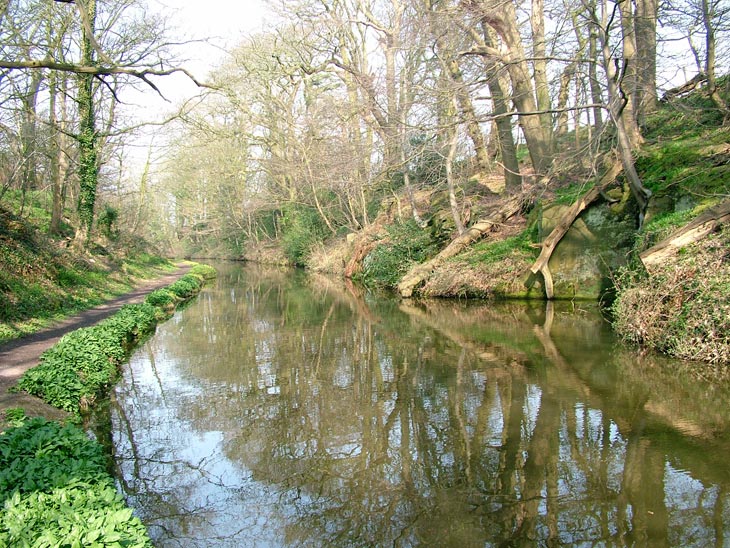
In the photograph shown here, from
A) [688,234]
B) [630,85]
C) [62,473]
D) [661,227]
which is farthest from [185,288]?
[62,473]

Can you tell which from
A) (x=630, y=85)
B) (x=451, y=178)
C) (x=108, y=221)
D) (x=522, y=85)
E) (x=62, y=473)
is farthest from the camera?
(x=108, y=221)

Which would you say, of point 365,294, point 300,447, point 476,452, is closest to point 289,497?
point 300,447

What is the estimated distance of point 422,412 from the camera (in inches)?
286

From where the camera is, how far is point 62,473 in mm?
4551

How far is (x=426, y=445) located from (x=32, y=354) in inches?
269

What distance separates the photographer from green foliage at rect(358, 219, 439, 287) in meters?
22.1

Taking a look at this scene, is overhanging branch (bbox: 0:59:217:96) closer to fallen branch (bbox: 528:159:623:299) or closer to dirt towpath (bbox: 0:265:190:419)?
dirt towpath (bbox: 0:265:190:419)

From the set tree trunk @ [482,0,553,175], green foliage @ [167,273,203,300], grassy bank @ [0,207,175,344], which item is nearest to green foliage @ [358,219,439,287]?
tree trunk @ [482,0,553,175]

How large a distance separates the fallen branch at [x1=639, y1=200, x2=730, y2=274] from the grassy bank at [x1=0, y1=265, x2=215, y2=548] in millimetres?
8997

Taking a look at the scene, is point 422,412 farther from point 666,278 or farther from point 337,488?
point 666,278

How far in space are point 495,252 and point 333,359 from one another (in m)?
8.86

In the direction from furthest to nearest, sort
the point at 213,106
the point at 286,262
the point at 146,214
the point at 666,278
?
the point at 286,262 → the point at 146,214 → the point at 213,106 → the point at 666,278

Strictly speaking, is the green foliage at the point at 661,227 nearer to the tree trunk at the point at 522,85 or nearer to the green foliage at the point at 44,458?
the tree trunk at the point at 522,85

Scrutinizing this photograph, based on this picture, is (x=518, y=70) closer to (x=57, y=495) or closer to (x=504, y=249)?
(x=504, y=249)
